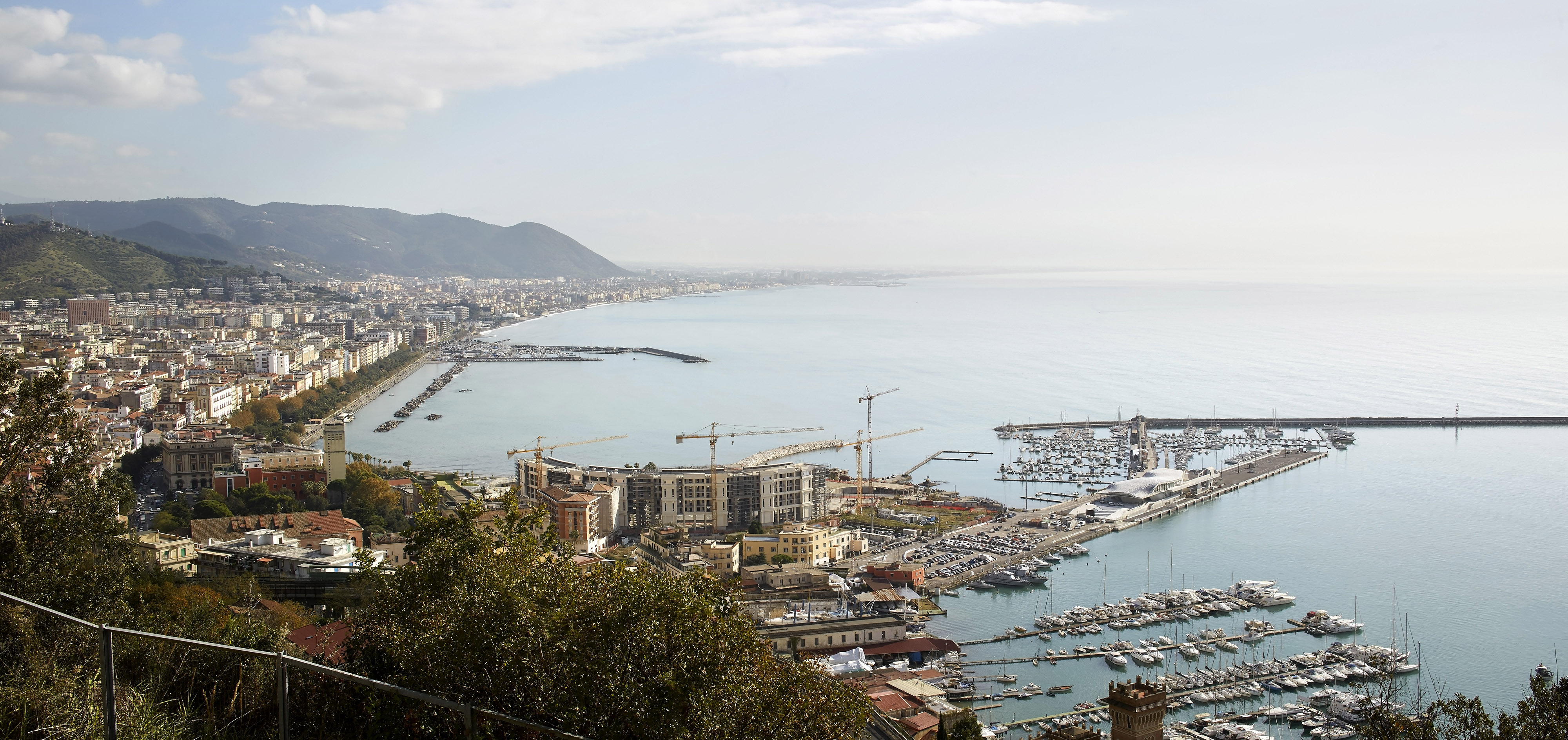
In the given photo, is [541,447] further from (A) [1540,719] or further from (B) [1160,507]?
(A) [1540,719]

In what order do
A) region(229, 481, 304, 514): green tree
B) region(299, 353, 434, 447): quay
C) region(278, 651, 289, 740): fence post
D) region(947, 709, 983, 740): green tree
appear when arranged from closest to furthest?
region(278, 651, 289, 740): fence post
region(947, 709, 983, 740): green tree
region(229, 481, 304, 514): green tree
region(299, 353, 434, 447): quay

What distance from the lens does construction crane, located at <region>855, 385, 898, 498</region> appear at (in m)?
13.4

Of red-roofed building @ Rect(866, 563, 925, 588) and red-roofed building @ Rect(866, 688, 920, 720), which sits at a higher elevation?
red-roofed building @ Rect(866, 688, 920, 720)

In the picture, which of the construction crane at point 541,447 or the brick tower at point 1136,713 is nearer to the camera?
the brick tower at point 1136,713

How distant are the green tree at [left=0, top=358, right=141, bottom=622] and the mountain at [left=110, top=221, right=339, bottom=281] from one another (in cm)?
4802

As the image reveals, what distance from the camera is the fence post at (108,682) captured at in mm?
1360

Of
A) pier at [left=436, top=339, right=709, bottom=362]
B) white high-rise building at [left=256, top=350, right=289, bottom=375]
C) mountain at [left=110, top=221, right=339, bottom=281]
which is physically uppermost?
mountain at [left=110, top=221, right=339, bottom=281]

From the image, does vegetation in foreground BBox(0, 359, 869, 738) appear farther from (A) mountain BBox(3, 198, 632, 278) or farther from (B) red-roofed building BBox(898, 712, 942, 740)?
(A) mountain BBox(3, 198, 632, 278)

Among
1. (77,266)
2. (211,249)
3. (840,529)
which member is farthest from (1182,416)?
(211,249)

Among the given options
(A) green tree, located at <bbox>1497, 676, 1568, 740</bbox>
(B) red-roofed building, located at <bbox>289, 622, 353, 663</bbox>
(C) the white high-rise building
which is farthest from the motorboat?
(C) the white high-rise building

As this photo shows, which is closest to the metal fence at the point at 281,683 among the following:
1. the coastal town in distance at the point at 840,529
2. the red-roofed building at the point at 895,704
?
the coastal town in distance at the point at 840,529

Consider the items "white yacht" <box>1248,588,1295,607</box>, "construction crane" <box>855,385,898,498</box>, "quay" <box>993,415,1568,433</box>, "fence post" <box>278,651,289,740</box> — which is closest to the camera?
"fence post" <box>278,651,289,740</box>

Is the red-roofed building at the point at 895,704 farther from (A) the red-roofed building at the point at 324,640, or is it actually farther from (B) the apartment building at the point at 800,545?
(B) the apartment building at the point at 800,545

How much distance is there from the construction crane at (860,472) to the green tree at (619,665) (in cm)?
891
